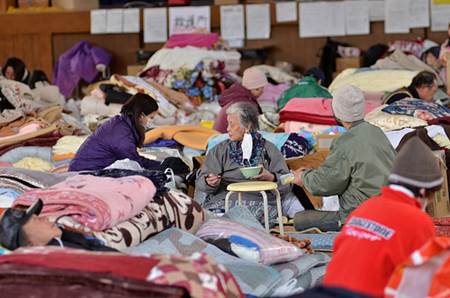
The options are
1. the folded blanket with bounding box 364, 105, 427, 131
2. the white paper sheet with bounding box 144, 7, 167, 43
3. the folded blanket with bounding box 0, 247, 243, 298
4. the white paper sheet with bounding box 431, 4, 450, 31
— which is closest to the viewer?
the folded blanket with bounding box 0, 247, 243, 298

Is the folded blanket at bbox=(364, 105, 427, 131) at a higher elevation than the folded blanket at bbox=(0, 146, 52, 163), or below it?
higher

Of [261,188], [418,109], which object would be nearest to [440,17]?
[418,109]

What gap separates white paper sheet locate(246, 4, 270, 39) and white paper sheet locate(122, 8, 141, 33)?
4.36ft

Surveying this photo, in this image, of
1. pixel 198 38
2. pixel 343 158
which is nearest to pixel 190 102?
pixel 198 38

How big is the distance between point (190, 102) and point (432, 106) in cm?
300

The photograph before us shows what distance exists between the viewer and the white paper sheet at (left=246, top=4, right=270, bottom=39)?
13531 mm

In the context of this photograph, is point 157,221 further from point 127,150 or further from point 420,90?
point 420,90

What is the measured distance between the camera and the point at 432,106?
9.00 metres

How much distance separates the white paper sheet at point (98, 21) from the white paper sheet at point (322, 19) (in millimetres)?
2326

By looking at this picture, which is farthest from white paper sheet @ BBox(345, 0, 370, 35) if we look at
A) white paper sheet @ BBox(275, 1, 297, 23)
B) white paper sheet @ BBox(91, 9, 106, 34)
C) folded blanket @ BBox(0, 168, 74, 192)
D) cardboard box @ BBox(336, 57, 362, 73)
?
folded blanket @ BBox(0, 168, 74, 192)

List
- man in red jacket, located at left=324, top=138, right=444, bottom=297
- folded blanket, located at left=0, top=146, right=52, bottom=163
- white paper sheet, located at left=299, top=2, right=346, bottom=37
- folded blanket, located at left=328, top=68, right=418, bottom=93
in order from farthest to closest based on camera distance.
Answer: white paper sheet, located at left=299, top=2, right=346, bottom=37 → folded blanket, located at left=328, top=68, right=418, bottom=93 → folded blanket, located at left=0, top=146, right=52, bottom=163 → man in red jacket, located at left=324, top=138, right=444, bottom=297

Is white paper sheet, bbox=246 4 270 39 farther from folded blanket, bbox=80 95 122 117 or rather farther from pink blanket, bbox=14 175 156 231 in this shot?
pink blanket, bbox=14 175 156 231

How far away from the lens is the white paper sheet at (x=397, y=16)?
13086 millimetres

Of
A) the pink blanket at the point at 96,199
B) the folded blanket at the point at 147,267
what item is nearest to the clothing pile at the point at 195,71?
the pink blanket at the point at 96,199
